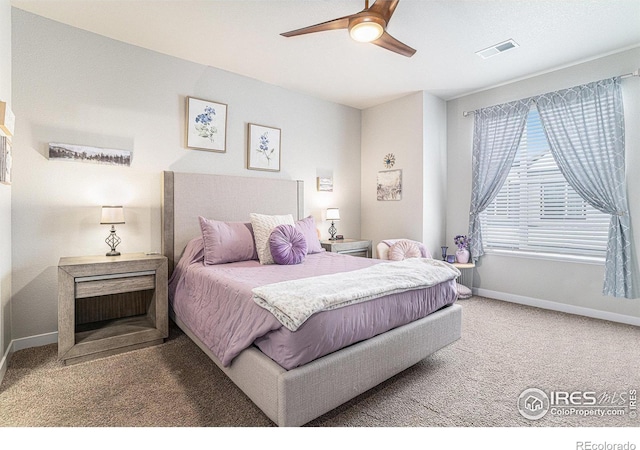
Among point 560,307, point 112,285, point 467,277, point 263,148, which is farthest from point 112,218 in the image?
point 560,307

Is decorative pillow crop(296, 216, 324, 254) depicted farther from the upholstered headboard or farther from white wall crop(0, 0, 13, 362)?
white wall crop(0, 0, 13, 362)

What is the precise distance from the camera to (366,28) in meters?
2.09

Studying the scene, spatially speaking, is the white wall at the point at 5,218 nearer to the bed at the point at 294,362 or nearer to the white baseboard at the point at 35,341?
the white baseboard at the point at 35,341

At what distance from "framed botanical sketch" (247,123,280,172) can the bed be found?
0.45 metres

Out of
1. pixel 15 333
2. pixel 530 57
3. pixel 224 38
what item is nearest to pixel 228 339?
pixel 15 333

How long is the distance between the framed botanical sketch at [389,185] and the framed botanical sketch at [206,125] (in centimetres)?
235

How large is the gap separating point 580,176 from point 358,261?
259 cm

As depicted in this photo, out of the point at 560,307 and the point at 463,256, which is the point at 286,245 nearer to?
the point at 463,256

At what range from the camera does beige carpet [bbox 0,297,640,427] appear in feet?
5.55

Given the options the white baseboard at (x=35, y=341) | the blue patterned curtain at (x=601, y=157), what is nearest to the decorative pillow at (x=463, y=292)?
the blue patterned curtain at (x=601, y=157)

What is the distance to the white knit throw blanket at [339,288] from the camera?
1.56 metres

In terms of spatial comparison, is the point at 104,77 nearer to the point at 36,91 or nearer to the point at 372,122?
the point at 36,91

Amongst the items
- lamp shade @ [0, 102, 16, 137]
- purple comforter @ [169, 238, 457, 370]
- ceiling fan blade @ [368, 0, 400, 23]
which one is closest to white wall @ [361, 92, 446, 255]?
purple comforter @ [169, 238, 457, 370]

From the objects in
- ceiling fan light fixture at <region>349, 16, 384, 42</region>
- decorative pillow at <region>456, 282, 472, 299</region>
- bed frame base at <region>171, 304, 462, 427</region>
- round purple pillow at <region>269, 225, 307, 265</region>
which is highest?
ceiling fan light fixture at <region>349, 16, 384, 42</region>
